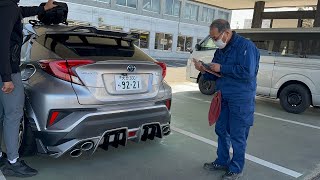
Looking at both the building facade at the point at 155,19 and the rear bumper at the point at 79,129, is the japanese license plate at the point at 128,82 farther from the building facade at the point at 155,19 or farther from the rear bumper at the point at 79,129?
the building facade at the point at 155,19

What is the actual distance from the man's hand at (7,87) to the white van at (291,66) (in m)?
6.11

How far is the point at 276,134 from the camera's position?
5445 mm

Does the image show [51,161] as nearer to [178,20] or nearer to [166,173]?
[166,173]

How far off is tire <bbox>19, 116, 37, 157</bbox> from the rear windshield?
804mm

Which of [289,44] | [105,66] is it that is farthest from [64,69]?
[289,44]

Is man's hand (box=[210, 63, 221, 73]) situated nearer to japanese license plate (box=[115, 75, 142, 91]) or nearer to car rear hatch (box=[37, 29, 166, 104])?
car rear hatch (box=[37, 29, 166, 104])

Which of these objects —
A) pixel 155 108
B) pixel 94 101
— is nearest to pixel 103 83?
pixel 94 101

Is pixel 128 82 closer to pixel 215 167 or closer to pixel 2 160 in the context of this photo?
pixel 215 167

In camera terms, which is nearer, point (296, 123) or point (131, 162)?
point (131, 162)

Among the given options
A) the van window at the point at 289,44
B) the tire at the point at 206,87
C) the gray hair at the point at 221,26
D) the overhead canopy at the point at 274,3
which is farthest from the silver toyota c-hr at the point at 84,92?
the overhead canopy at the point at 274,3

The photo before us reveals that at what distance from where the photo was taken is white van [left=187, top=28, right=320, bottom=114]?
23.1ft

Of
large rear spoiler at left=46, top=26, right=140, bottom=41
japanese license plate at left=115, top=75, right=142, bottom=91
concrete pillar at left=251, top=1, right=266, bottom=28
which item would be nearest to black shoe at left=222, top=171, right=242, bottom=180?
japanese license plate at left=115, top=75, right=142, bottom=91

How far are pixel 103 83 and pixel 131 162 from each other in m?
1.08

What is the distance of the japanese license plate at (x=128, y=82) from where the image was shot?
333 centimetres
